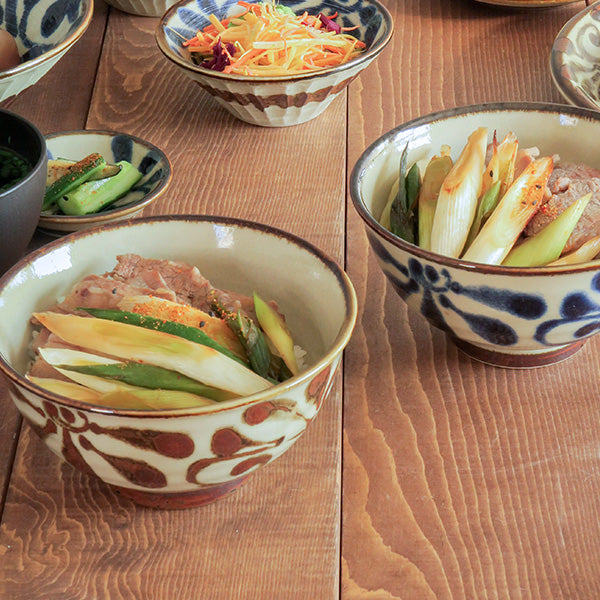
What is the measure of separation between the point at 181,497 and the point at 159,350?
0.15 m

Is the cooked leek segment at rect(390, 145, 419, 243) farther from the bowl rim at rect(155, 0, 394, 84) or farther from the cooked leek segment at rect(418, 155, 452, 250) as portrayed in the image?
the bowl rim at rect(155, 0, 394, 84)

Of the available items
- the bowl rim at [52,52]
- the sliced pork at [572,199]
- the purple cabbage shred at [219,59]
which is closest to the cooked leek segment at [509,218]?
the sliced pork at [572,199]

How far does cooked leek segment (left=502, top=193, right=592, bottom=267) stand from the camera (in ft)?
3.24

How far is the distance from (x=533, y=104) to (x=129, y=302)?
1.97 feet

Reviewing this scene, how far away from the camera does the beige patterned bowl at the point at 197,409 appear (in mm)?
754

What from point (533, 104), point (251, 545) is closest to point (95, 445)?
point (251, 545)

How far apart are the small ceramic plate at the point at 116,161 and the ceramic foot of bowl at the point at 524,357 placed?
1.66 feet

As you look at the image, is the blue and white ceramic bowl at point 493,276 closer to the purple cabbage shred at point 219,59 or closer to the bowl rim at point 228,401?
the bowl rim at point 228,401

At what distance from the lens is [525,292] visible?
90 cm

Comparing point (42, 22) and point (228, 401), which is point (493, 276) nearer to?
point (228, 401)

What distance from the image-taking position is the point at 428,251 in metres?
0.93

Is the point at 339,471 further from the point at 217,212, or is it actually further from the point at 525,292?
the point at 217,212

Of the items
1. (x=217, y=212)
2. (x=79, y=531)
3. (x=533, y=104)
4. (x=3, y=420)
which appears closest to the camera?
(x=79, y=531)

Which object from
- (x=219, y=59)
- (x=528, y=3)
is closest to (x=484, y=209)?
(x=219, y=59)
